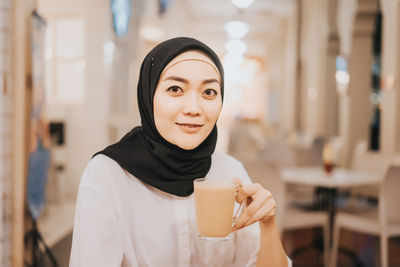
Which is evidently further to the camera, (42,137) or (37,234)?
(42,137)

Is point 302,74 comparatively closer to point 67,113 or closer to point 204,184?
point 67,113

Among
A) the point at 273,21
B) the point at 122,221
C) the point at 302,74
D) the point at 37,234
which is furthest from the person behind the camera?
the point at 273,21

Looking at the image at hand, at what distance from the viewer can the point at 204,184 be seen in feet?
3.10

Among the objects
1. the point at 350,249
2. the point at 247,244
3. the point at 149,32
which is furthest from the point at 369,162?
the point at 247,244

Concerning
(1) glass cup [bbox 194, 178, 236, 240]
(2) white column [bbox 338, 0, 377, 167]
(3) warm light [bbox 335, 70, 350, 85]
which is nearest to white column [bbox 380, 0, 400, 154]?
(2) white column [bbox 338, 0, 377, 167]

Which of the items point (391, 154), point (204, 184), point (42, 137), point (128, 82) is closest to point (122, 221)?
point (204, 184)

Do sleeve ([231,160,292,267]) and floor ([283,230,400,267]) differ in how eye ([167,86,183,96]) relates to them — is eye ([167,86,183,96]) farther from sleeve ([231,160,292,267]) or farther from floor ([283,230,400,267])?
floor ([283,230,400,267])

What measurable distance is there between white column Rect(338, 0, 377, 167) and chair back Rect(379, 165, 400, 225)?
3.95 m

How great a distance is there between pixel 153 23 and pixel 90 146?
2.34 metres

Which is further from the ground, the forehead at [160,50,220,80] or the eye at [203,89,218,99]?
the forehead at [160,50,220,80]

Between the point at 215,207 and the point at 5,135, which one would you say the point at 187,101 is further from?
the point at 5,135

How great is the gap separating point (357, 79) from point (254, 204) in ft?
22.3

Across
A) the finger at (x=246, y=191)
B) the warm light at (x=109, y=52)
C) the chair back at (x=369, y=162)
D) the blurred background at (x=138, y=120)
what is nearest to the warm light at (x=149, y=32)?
the blurred background at (x=138, y=120)

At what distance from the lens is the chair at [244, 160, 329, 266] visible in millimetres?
3021
